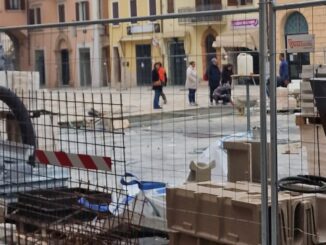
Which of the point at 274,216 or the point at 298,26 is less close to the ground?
the point at 298,26

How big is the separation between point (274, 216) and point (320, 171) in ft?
6.06

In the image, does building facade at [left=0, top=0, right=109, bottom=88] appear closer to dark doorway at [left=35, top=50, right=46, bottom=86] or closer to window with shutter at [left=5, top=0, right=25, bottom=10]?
dark doorway at [left=35, top=50, right=46, bottom=86]

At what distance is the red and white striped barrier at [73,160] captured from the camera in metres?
6.57

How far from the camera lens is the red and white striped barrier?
657cm

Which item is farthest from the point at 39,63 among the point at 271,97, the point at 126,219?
the point at 271,97

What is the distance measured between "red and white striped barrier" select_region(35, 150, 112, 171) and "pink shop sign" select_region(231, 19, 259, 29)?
1467 millimetres

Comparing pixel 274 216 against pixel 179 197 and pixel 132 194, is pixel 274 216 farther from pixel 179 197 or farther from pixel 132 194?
pixel 132 194

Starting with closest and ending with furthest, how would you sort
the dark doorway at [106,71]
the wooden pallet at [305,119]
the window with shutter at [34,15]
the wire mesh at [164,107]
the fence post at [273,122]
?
the fence post at [273,122] → the wire mesh at [164,107] → the dark doorway at [106,71] → the wooden pallet at [305,119] → the window with shutter at [34,15]

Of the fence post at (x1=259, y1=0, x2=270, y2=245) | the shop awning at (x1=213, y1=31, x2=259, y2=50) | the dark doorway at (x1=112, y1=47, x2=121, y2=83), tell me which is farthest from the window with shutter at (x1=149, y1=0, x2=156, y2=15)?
the fence post at (x1=259, y1=0, x2=270, y2=245)

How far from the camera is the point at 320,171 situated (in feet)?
23.5

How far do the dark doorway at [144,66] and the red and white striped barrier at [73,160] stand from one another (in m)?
0.71

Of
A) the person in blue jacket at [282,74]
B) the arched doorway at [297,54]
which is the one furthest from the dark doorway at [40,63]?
the arched doorway at [297,54]

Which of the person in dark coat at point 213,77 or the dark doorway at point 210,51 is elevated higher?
the dark doorway at point 210,51

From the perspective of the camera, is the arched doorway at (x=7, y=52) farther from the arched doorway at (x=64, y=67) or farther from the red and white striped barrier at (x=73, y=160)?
the red and white striped barrier at (x=73, y=160)
